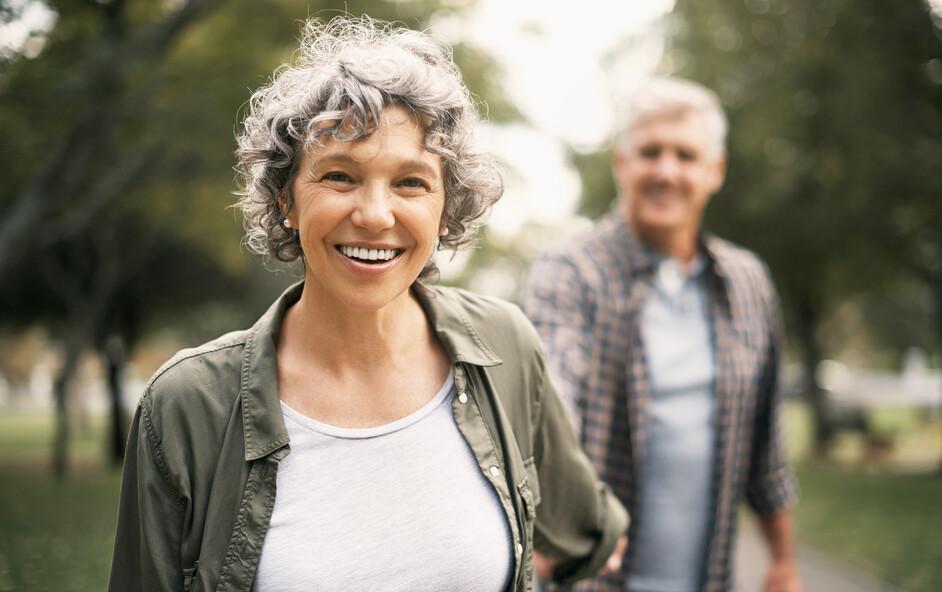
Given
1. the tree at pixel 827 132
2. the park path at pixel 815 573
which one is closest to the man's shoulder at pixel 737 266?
the park path at pixel 815 573

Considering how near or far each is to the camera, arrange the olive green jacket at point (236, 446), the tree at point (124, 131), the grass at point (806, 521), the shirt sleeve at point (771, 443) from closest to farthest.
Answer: the olive green jacket at point (236, 446) → the shirt sleeve at point (771, 443) → the tree at point (124, 131) → the grass at point (806, 521)

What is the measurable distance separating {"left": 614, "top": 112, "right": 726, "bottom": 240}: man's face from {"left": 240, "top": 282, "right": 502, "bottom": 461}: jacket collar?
1.21 metres

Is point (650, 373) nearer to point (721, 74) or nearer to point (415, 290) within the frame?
point (415, 290)

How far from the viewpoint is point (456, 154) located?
6.41 ft

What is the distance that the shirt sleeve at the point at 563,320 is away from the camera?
8.96 ft

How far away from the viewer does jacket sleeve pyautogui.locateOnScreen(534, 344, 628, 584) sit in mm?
2238

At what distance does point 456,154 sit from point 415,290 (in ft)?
1.33

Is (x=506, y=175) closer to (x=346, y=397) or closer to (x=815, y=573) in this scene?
(x=346, y=397)

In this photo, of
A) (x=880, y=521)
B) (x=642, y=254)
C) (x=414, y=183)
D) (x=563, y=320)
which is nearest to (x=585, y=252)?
(x=642, y=254)

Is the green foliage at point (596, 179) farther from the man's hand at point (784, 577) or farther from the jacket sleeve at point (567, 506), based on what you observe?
the jacket sleeve at point (567, 506)

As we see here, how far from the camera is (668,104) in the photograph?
123 inches

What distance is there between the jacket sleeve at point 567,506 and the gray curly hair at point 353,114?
0.54 meters

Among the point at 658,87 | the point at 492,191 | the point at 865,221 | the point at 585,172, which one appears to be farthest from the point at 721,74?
the point at 492,191

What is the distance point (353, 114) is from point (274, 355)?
1.86 ft
